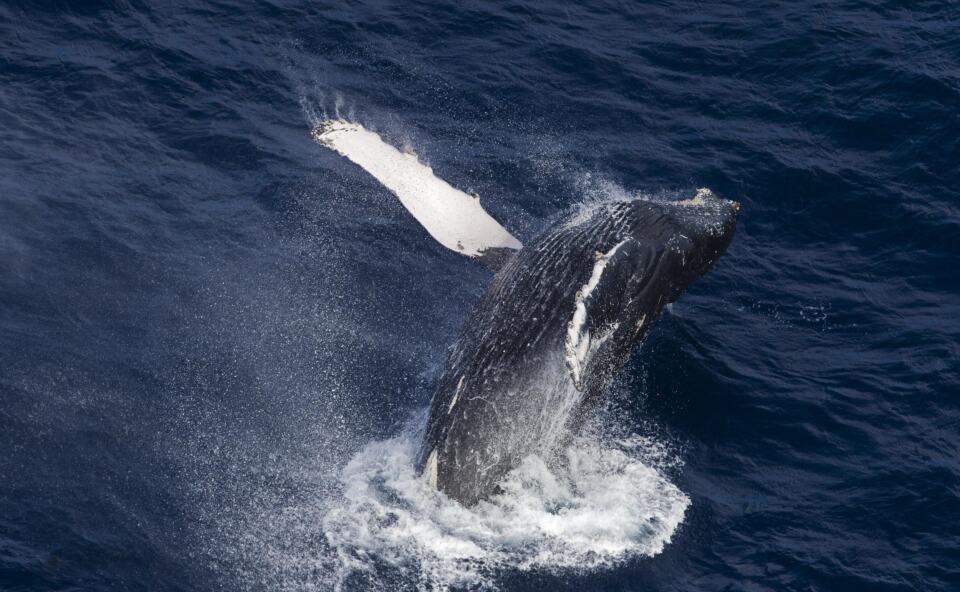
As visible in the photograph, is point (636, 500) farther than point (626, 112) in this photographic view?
No

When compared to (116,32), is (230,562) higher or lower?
lower

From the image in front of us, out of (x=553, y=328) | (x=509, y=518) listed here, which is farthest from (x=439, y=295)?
(x=509, y=518)

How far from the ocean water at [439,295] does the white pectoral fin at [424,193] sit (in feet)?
3.12

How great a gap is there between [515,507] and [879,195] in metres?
12.8

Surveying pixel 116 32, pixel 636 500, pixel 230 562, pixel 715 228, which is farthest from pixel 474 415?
pixel 116 32

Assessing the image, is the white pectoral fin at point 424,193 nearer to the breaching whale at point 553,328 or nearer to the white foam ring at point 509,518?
the breaching whale at point 553,328

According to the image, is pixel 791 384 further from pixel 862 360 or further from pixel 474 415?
pixel 474 415

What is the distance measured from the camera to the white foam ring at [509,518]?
17.0 meters

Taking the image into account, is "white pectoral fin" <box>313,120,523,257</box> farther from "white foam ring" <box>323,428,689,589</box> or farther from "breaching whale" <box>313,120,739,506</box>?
"white foam ring" <box>323,428,689,589</box>

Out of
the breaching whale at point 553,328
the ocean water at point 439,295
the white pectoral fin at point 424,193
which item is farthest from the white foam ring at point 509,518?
the white pectoral fin at point 424,193

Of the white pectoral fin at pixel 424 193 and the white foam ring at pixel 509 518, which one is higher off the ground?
the white pectoral fin at pixel 424 193

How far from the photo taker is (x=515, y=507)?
1820 centimetres

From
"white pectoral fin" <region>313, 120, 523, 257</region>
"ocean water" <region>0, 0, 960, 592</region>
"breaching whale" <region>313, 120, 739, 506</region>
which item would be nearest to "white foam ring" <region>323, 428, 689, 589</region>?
"ocean water" <region>0, 0, 960, 592</region>

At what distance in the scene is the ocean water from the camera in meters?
Answer: 17.5
